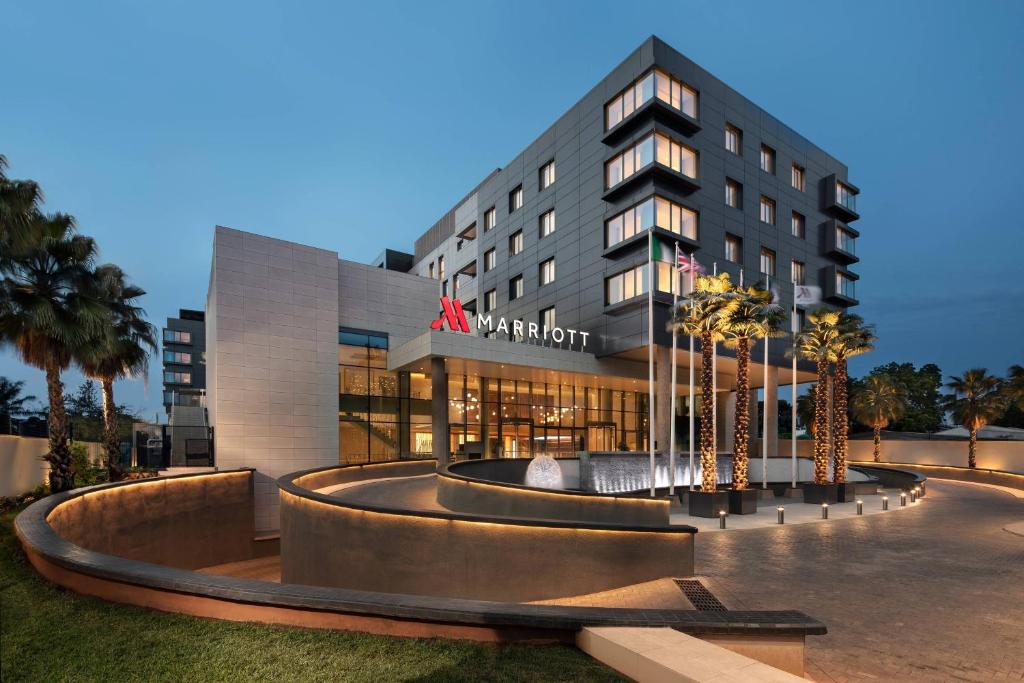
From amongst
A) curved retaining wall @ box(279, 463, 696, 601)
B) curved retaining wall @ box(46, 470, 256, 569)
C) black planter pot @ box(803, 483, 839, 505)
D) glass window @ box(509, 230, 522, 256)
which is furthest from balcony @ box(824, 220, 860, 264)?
curved retaining wall @ box(46, 470, 256, 569)

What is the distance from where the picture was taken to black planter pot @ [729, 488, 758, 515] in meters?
24.0

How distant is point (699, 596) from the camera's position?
37.9 feet

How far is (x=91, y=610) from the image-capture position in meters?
6.59

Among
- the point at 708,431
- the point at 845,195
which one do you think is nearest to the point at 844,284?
the point at 845,195

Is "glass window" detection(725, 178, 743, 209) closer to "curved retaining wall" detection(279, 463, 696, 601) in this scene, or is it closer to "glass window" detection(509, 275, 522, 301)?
"glass window" detection(509, 275, 522, 301)

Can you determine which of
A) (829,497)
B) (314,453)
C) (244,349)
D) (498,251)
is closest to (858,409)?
(829,497)

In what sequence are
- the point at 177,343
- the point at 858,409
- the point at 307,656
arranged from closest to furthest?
the point at 307,656, the point at 858,409, the point at 177,343

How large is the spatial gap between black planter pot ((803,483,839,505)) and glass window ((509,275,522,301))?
1168 inches

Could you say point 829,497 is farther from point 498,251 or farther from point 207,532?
point 498,251

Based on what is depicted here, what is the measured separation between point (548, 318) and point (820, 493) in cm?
2535

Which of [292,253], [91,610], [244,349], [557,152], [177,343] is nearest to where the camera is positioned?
[91,610]

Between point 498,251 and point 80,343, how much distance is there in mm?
38566

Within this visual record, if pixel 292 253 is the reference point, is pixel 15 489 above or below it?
below

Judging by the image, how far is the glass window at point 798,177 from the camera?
51.4 meters
